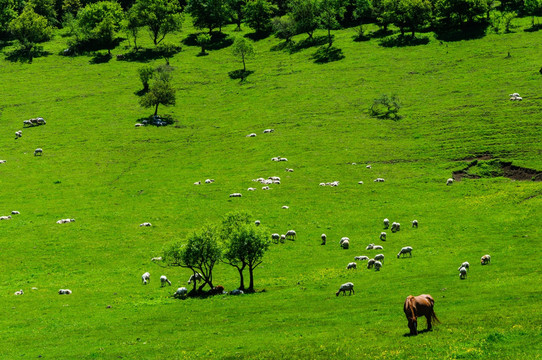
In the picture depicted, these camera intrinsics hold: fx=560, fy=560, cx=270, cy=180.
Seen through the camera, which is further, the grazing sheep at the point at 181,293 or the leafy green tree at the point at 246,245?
the grazing sheep at the point at 181,293

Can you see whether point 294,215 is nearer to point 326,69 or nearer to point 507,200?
point 507,200

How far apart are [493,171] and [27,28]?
13855 cm

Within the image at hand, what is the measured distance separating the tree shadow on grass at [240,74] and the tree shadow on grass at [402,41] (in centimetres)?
3727

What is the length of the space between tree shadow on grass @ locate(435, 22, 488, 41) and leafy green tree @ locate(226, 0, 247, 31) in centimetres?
6369

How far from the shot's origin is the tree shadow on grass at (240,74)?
14448 centimetres

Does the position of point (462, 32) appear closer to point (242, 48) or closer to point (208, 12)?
point (242, 48)

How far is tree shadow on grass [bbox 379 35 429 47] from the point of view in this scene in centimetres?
14762

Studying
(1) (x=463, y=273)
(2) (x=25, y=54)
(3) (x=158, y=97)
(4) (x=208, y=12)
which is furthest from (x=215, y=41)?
(1) (x=463, y=273)

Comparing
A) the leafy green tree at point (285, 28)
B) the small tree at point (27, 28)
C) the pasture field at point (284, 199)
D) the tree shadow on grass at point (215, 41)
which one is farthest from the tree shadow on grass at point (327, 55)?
the small tree at point (27, 28)

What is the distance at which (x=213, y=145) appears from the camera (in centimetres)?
11094

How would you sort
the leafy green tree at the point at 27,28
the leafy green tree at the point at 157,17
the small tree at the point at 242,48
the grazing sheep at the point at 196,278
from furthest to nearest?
the leafy green tree at the point at 157,17, the leafy green tree at the point at 27,28, the small tree at the point at 242,48, the grazing sheep at the point at 196,278

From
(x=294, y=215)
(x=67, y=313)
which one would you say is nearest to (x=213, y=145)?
(x=294, y=215)

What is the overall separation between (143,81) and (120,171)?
44224 mm

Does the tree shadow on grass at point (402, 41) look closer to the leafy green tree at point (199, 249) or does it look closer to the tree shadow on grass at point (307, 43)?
the tree shadow on grass at point (307, 43)
